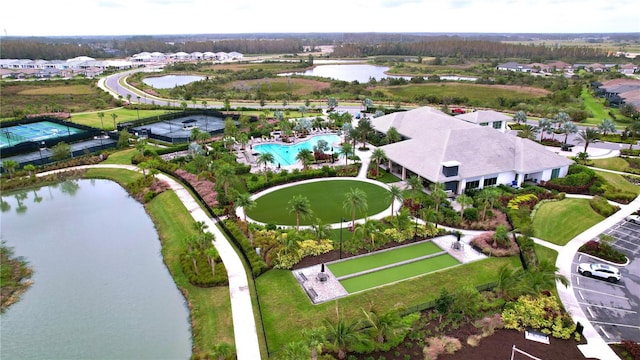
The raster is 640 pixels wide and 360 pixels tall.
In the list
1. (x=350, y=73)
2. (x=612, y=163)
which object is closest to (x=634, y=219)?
(x=612, y=163)

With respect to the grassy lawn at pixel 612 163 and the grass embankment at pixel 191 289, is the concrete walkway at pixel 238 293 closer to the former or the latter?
the grass embankment at pixel 191 289

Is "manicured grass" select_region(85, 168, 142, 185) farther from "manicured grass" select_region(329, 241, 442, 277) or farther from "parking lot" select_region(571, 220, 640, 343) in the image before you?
"parking lot" select_region(571, 220, 640, 343)

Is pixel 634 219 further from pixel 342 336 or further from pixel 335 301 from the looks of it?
pixel 342 336

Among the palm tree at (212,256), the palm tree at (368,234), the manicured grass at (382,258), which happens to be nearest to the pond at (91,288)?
the palm tree at (212,256)

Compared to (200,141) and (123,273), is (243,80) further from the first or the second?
(123,273)

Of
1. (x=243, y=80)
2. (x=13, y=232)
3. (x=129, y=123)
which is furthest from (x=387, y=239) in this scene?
(x=243, y=80)

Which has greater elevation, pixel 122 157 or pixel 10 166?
pixel 10 166

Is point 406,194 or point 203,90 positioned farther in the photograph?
point 203,90
